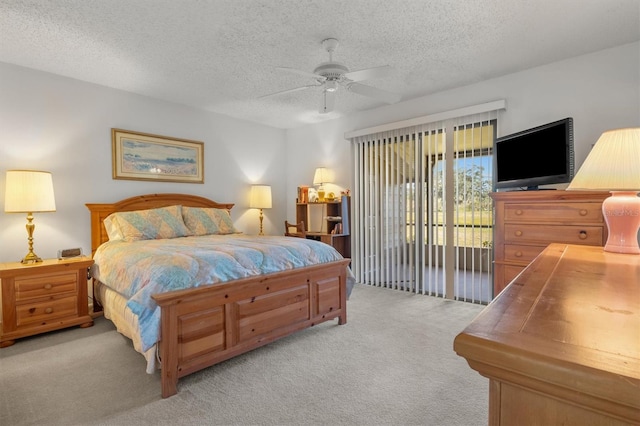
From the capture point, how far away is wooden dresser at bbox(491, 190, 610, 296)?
245 centimetres

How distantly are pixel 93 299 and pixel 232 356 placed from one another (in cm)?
215

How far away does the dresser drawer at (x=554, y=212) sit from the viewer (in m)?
2.45

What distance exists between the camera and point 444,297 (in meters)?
3.99

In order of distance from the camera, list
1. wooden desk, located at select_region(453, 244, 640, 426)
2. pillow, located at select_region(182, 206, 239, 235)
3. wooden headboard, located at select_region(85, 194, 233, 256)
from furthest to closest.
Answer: pillow, located at select_region(182, 206, 239, 235) → wooden headboard, located at select_region(85, 194, 233, 256) → wooden desk, located at select_region(453, 244, 640, 426)

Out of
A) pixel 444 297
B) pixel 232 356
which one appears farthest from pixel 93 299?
pixel 444 297

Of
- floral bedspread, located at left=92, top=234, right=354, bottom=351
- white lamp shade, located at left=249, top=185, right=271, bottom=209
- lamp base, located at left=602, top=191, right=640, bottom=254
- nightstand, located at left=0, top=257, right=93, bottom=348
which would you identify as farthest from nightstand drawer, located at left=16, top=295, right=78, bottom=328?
lamp base, located at left=602, top=191, right=640, bottom=254

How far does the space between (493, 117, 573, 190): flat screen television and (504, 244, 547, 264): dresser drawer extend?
1.91ft

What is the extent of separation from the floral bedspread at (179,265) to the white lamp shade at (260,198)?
2.04 m

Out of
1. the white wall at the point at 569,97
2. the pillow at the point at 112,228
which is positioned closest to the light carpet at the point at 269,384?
the pillow at the point at 112,228

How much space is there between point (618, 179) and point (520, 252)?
4.97 feet

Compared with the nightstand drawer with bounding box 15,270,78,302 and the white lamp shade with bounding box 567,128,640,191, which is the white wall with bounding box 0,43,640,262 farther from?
the white lamp shade with bounding box 567,128,640,191

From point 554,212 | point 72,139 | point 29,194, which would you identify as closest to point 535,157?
point 554,212

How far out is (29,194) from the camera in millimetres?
2879

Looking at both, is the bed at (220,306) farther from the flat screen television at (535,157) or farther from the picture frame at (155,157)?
the flat screen television at (535,157)
